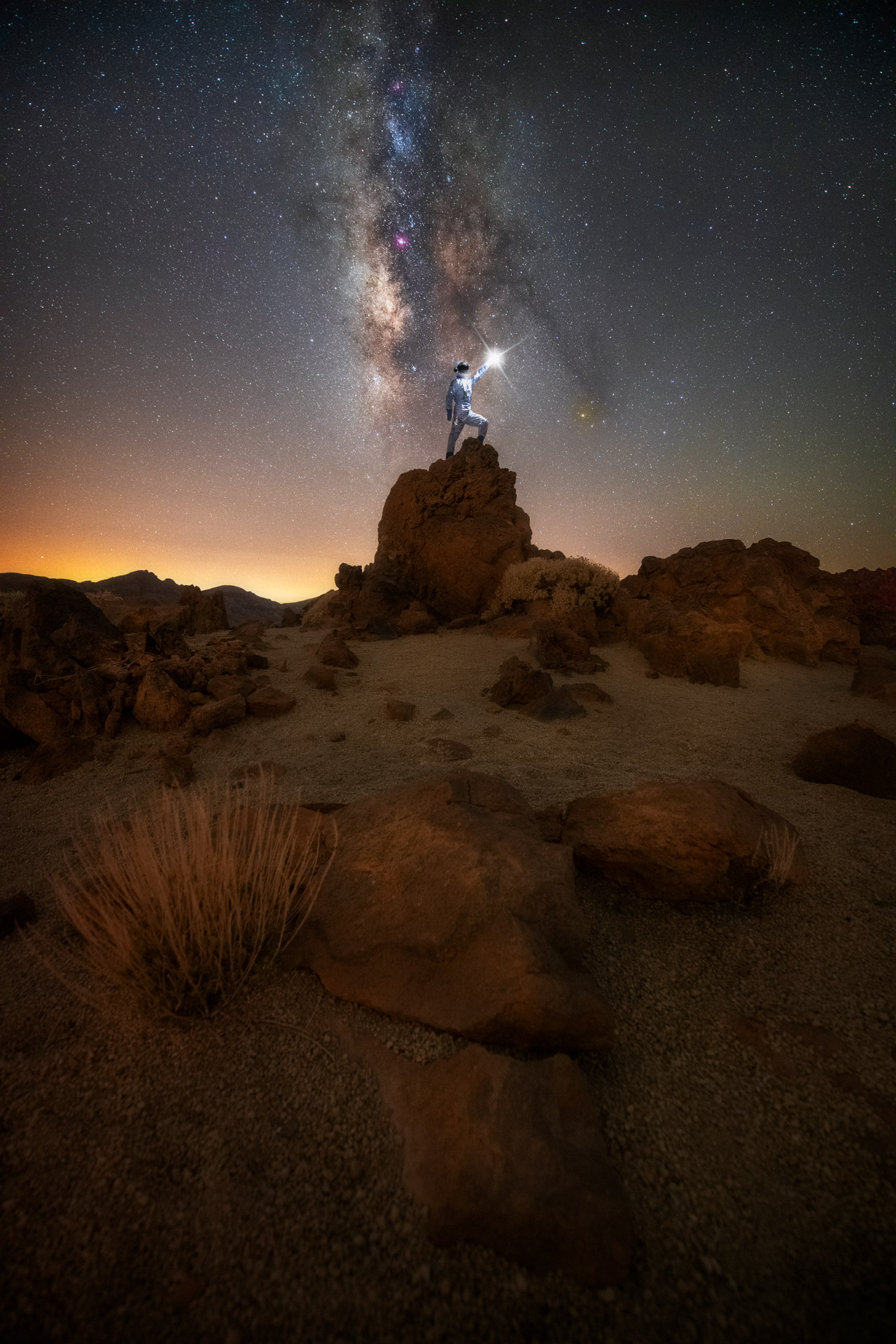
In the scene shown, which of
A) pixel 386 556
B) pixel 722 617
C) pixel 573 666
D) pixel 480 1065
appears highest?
pixel 386 556

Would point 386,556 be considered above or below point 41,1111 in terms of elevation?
above

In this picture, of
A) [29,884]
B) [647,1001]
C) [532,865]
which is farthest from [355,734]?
[647,1001]

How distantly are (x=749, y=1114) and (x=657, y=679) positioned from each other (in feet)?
27.5

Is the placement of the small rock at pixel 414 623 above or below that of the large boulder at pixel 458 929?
above

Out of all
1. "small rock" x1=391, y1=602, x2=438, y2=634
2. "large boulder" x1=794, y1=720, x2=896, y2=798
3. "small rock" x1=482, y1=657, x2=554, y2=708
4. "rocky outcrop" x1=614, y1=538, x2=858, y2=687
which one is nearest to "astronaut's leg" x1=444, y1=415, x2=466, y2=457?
"small rock" x1=391, y1=602, x2=438, y2=634

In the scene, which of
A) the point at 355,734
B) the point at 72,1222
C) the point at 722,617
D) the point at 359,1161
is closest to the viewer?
the point at 72,1222

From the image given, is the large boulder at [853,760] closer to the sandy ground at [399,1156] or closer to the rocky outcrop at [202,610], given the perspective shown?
the sandy ground at [399,1156]

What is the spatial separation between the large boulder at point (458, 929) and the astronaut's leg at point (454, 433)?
579 inches

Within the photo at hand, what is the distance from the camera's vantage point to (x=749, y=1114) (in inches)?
72.5

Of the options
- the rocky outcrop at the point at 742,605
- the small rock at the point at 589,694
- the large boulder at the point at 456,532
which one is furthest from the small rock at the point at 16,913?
the large boulder at the point at 456,532

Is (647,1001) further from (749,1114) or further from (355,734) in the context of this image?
(355,734)

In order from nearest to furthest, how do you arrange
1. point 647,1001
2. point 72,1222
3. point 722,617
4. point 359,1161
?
1. point 72,1222
2. point 359,1161
3. point 647,1001
4. point 722,617

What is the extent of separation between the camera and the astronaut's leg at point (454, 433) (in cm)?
1549

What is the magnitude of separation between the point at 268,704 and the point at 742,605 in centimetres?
1114
